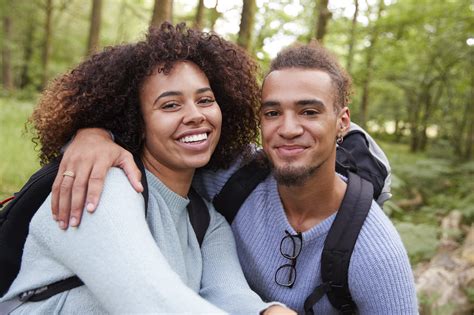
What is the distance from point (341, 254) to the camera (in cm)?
214

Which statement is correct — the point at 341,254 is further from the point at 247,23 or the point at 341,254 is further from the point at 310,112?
the point at 247,23

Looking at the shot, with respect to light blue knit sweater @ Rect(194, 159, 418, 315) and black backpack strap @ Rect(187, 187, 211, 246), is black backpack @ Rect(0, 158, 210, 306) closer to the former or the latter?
black backpack strap @ Rect(187, 187, 211, 246)

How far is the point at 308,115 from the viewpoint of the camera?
2.36m

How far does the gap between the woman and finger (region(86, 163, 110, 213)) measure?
3cm

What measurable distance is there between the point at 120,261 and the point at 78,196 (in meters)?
0.32

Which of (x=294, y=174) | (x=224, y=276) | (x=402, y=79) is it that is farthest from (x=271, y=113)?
(x=402, y=79)

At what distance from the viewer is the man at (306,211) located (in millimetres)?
2115

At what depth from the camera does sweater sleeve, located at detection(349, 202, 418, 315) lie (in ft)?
6.89

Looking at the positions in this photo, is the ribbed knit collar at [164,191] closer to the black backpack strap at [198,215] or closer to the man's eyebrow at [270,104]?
the black backpack strap at [198,215]

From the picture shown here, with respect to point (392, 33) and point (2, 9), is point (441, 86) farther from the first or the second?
point (2, 9)

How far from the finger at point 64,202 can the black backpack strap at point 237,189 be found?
1.06 m

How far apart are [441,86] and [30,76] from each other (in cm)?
2109

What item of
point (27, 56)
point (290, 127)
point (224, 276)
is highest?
point (27, 56)

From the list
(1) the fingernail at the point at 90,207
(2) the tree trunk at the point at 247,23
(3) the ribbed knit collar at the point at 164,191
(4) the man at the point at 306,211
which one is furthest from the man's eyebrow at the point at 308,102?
(2) the tree trunk at the point at 247,23
